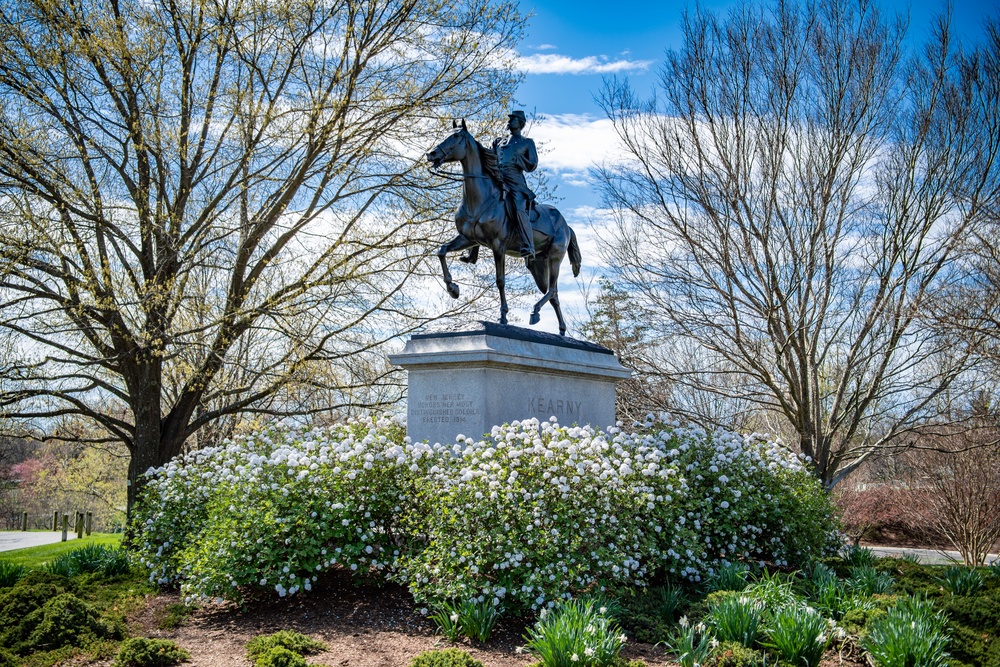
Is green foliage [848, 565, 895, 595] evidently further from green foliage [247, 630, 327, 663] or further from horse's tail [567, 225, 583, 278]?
horse's tail [567, 225, 583, 278]

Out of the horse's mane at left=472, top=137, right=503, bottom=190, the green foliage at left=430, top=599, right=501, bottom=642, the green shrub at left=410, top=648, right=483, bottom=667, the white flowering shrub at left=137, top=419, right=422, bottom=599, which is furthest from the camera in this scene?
the horse's mane at left=472, top=137, right=503, bottom=190

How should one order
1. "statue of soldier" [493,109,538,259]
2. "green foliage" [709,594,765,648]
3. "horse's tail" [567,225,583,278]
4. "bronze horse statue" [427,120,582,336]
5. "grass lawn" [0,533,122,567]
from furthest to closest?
"grass lawn" [0,533,122,567], "horse's tail" [567,225,583,278], "statue of soldier" [493,109,538,259], "bronze horse statue" [427,120,582,336], "green foliage" [709,594,765,648]

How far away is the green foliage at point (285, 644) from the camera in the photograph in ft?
18.5

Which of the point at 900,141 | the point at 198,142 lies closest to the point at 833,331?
the point at 900,141

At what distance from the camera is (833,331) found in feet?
55.2

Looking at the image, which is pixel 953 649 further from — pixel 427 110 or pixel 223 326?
pixel 427 110

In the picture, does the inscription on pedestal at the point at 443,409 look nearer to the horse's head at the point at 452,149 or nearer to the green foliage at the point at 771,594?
the horse's head at the point at 452,149

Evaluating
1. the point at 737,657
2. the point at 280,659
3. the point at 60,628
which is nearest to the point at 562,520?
the point at 737,657

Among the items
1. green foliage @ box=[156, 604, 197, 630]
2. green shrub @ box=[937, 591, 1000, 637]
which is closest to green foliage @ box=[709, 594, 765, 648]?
green shrub @ box=[937, 591, 1000, 637]

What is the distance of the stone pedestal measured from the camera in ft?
27.9

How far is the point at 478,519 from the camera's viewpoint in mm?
6605

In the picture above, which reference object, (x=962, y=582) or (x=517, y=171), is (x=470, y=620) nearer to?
(x=962, y=582)

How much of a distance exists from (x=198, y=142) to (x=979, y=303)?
14497 mm

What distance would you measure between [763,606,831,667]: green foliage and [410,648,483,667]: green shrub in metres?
1.93
